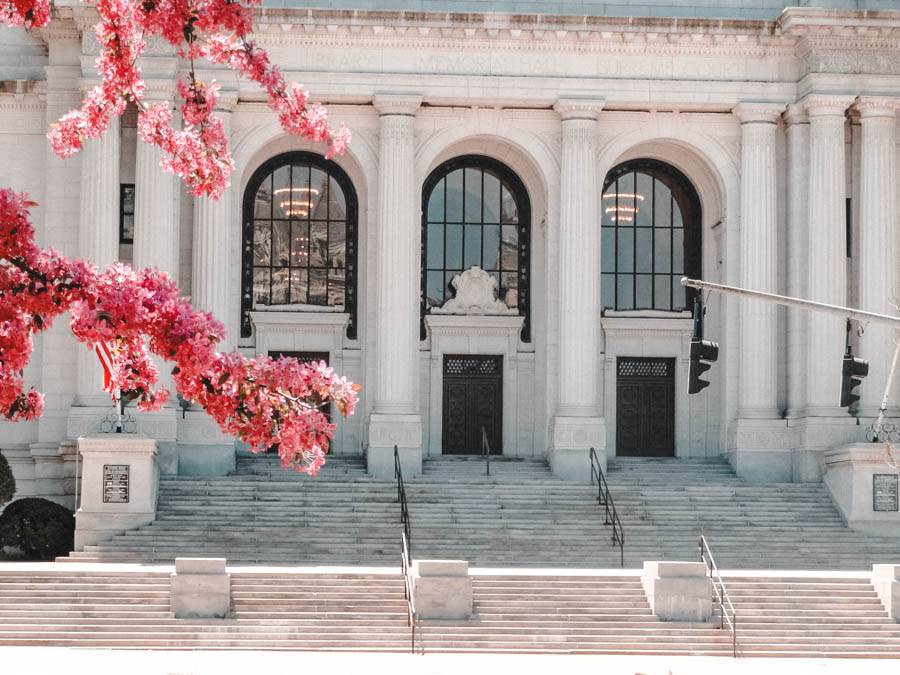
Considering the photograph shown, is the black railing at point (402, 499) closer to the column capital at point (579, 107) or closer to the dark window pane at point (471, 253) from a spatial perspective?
the dark window pane at point (471, 253)

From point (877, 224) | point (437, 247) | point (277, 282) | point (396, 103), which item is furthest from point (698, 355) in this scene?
point (277, 282)

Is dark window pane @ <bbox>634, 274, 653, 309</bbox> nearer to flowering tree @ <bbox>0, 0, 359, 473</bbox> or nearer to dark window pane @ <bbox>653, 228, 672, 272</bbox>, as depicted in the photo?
dark window pane @ <bbox>653, 228, 672, 272</bbox>

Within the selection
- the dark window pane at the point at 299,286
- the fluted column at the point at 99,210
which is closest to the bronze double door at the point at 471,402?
the dark window pane at the point at 299,286

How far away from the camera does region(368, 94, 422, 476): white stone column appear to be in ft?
131

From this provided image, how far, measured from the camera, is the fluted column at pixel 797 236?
133 feet

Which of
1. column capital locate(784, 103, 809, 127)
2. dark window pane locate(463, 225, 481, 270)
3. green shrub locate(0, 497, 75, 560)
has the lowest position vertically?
green shrub locate(0, 497, 75, 560)

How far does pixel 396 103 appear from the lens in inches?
1574

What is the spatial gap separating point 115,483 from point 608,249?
15.0 m

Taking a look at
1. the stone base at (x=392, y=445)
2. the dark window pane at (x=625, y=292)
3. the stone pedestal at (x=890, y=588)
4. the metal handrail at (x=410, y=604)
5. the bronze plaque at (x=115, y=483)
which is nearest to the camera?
the metal handrail at (x=410, y=604)

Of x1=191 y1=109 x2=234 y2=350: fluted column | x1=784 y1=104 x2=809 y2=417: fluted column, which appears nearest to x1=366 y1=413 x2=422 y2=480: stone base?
x1=191 y1=109 x2=234 y2=350: fluted column

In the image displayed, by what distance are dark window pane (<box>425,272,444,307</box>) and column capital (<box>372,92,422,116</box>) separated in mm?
4867

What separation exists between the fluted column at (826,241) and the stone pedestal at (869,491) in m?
2.60

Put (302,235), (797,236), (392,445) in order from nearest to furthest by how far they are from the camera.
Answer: (392,445)
(797,236)
(302,235)

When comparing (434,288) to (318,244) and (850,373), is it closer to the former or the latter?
(318,244)
